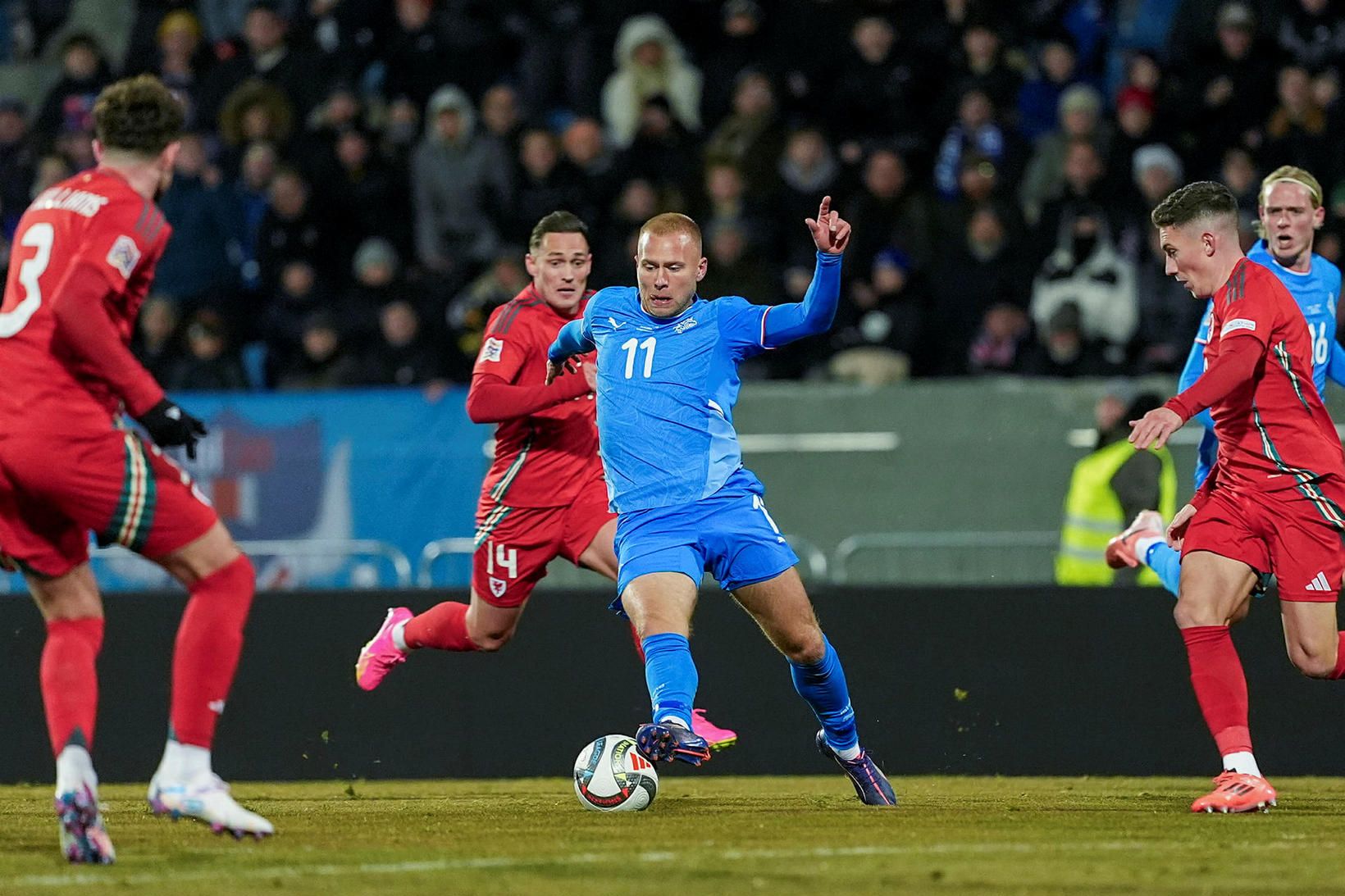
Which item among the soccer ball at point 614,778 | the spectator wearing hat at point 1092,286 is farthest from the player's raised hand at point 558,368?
the spectator wearing hat at point 1092,286

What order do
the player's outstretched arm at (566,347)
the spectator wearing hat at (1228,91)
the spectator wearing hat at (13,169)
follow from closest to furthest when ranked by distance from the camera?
the player's outstretched arm at (566,347) < the spectator wearing hat at (1228,91) < the spectator wearing hat at (13,169)

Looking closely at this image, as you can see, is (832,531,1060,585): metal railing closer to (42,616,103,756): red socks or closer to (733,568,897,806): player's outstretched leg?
(733,568,897,806): player's outstretched leg

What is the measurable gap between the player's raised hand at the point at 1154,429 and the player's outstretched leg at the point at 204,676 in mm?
2904

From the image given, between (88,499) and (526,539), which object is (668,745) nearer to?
Result: (88,499)

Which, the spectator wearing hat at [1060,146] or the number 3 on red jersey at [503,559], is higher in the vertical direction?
the spectator wearing hat at [1060,146]

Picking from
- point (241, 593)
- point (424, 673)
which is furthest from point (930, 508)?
point (241, 593)

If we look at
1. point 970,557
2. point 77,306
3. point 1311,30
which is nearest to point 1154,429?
point 77,306

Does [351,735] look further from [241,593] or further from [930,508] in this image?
[241,593]

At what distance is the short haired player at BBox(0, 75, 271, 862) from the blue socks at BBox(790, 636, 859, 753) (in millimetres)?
2392

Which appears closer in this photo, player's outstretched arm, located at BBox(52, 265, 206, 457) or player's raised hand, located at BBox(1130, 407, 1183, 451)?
player's outstretched arm, located at BBox(52, 265, 206, 457)

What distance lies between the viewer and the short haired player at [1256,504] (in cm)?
755

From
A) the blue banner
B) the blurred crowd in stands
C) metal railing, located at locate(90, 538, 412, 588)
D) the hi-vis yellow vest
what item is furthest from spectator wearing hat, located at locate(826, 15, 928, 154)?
metal railing, located at locate(90, 538, 412, 588)

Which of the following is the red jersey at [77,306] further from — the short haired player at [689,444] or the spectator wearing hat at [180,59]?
the spectator wearing hat at [180,59]

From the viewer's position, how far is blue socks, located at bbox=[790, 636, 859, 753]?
7.68 m
